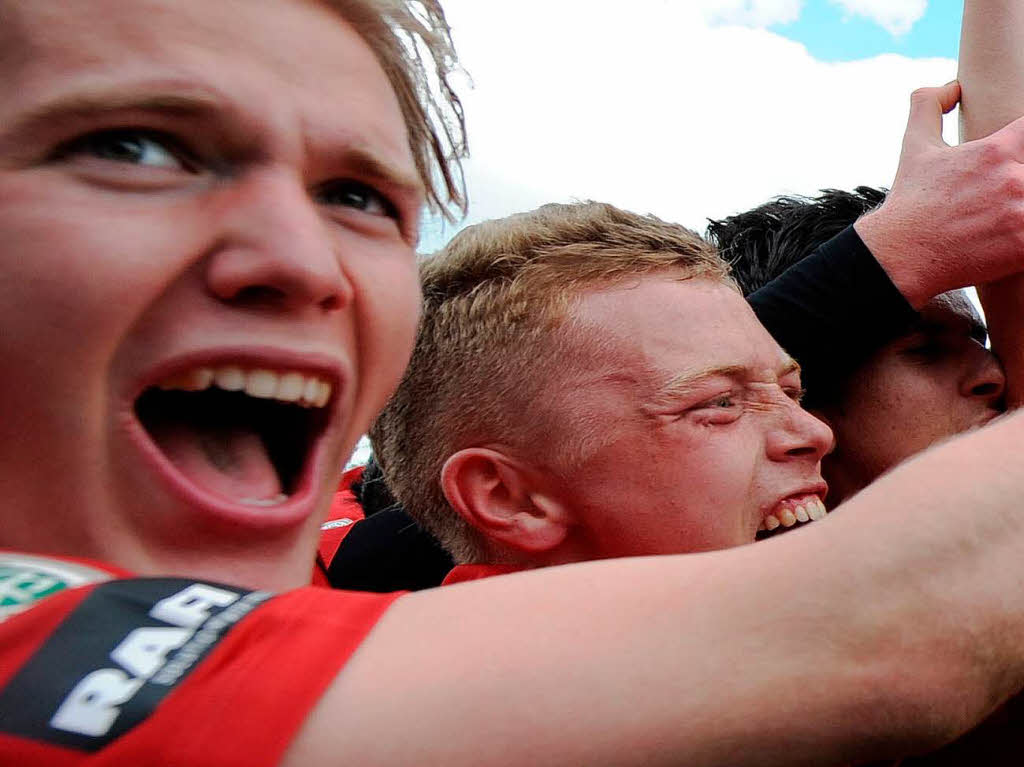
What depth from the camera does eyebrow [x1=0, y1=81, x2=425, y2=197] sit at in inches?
27.5

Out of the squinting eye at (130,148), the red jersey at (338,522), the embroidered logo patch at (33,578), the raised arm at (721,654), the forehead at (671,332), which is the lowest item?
the red jersey at (338,522)

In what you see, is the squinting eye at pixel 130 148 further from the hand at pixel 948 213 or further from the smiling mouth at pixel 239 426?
the hand at pixel 948 213

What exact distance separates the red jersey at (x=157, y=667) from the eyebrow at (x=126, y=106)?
13.7 inches

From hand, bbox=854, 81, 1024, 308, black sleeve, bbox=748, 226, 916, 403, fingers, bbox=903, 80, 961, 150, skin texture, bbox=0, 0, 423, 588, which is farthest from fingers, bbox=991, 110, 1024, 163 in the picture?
skin texture, bbox=0, 0, 423, 588

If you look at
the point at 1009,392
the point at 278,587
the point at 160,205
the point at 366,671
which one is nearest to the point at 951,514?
the point at 366,671

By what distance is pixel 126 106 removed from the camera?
2.39 ft

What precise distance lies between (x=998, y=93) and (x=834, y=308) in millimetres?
534

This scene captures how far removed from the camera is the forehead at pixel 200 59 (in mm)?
713

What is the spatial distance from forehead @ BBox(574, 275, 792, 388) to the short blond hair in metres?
0.04

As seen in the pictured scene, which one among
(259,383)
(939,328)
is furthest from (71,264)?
(939,328)

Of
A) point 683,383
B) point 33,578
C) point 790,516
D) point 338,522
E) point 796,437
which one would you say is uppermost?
point 33,578

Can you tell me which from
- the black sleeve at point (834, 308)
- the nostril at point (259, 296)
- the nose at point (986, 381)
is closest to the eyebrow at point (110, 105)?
the nostril at point (259, 296)

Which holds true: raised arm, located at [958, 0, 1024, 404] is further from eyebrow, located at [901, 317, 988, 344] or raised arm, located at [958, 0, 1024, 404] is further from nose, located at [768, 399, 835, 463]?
nose, located at [768, 399, 835, 463]

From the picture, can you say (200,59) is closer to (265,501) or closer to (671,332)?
(265,501)
